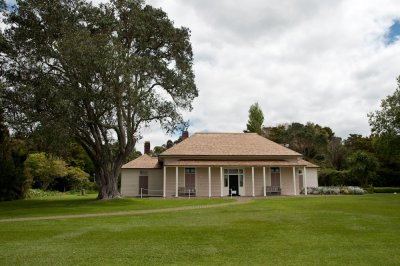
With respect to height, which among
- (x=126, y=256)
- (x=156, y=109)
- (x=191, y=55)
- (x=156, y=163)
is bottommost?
(x=126, y=256)

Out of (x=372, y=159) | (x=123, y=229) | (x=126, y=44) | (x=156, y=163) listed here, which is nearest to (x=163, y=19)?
(x=126, y=44)

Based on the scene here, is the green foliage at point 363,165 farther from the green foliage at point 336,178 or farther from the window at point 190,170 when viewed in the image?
the window at point 190,170

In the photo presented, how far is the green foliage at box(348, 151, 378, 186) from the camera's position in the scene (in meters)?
41.7

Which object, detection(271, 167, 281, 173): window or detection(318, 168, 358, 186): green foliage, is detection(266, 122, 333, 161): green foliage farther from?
detection(271, 167, 281, 173): window

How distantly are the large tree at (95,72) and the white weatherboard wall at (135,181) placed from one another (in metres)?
7.03

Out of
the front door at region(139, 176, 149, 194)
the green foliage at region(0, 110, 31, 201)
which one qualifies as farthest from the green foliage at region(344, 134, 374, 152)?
the green foliage at region(0, 110, 31, 201)

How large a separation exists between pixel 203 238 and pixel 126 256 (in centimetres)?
292

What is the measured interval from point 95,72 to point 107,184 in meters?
9.54

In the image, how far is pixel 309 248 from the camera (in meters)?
10.3

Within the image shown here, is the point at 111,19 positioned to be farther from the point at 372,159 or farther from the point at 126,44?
the point at 372,159

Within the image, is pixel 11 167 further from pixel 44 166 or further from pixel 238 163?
pixel 238 163

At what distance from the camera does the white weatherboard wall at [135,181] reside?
36.4 meters

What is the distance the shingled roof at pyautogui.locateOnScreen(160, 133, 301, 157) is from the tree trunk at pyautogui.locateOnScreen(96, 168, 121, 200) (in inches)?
221

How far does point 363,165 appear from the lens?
137ft
